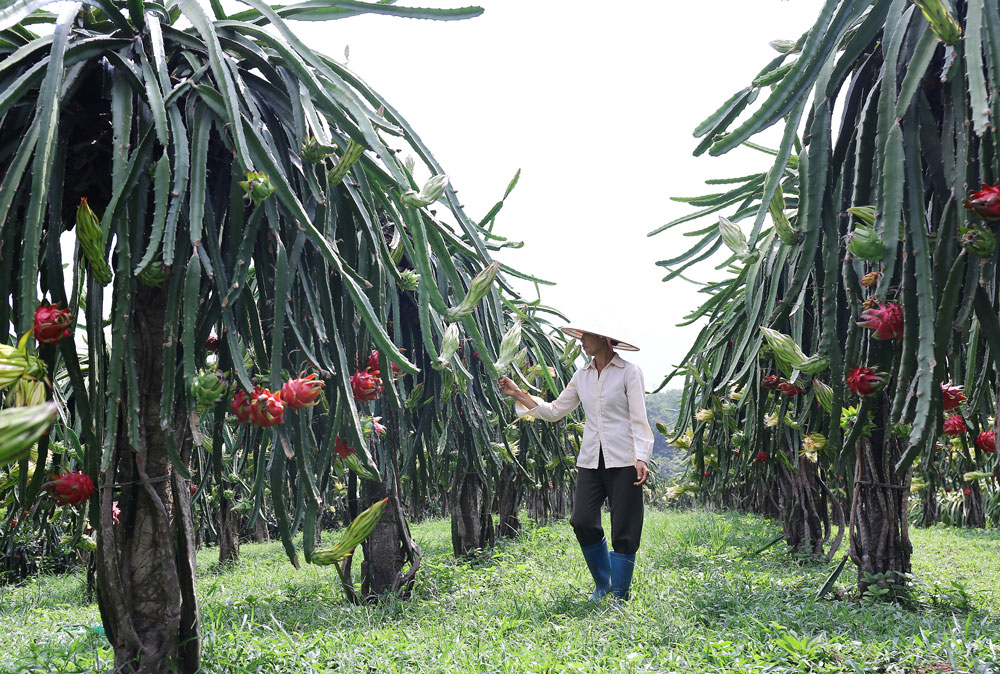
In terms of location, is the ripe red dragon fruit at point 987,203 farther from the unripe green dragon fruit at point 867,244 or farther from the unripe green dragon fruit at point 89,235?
the unripe green dragon fruit at point 89,235

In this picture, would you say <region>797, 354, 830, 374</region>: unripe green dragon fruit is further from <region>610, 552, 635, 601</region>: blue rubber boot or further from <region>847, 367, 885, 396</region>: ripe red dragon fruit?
<region>610, 552, 635, 601</region>: blue rubber boot

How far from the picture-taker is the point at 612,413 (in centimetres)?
308

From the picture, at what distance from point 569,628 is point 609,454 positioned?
75 centimetres

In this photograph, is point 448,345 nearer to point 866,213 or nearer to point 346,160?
point 346,160

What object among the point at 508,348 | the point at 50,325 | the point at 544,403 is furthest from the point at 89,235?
the point at 544,403

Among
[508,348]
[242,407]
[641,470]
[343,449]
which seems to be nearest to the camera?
[242,407]

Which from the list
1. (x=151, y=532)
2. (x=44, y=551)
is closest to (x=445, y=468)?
(x=151, y=532)

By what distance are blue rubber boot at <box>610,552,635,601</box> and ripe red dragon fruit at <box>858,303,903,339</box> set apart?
72.9 inches

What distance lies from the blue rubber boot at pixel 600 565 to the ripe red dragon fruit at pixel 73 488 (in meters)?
2.11

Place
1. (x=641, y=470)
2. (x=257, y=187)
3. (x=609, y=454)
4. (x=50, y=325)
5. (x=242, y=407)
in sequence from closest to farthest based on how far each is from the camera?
1. (x=50, y=325)
2. (x=257, y=187)
3. (x=242, y=407)
4. (x=641, y=470)
5. (x=609, y=454)

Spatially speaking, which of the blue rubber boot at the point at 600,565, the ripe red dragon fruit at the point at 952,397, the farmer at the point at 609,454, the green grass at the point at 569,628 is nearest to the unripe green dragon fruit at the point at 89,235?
the green grass at the point at 569,628

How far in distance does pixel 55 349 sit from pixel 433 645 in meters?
1.65

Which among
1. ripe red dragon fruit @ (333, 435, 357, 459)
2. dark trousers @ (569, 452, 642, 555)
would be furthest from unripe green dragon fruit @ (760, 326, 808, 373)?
dark trousers @ (569, 452, 642, 555)

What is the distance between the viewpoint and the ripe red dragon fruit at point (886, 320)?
4.48 ft
